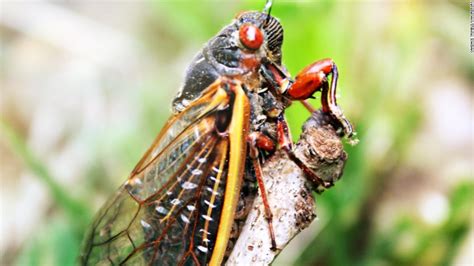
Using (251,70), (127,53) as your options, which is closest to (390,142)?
(251,70)

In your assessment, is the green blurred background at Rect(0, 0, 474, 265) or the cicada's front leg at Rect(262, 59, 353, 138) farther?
the green blurred background at Rect(0, 0, 474, 265)

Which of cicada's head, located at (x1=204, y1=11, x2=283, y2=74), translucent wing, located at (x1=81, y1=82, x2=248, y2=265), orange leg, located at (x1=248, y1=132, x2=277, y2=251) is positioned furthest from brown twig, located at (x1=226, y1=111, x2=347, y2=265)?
cicada's head, located at (x1=204, y1=11, x2=283, y2=74)

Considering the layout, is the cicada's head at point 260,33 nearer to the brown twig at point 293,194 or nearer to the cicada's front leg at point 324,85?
the cicada's front leg at point 324,85

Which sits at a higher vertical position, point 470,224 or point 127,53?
point 127,53

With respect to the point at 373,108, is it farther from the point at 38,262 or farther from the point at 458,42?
the point at 38,262

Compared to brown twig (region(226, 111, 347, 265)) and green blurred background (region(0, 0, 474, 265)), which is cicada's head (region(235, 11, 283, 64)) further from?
green blurred background (region(0, 0, 474, 265))

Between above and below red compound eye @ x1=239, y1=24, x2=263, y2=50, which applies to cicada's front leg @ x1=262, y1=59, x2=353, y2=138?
below
